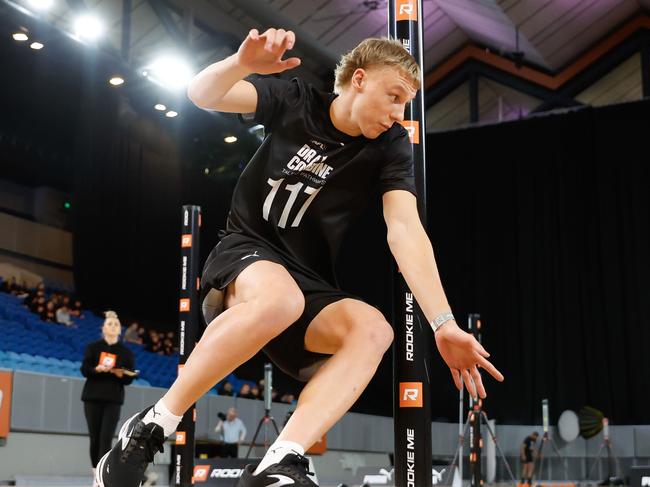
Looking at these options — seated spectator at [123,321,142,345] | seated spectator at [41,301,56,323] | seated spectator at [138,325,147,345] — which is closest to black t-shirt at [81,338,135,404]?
seated spectator at [41,301,56,323]

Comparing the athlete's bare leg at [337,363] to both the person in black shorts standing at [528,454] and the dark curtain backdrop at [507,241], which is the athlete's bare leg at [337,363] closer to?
the dark curtain backdrop at [507,241]

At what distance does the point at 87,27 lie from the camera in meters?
14.6

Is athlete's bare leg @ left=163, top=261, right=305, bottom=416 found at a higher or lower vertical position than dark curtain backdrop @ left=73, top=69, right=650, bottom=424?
lower

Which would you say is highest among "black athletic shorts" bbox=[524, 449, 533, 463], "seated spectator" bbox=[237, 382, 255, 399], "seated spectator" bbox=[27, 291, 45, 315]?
"seated spectator" bbox=[27, 291, 45, 315]

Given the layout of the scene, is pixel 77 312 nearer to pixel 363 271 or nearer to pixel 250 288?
pixel 363 271

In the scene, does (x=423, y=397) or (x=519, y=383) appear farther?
(x=519, y=383)

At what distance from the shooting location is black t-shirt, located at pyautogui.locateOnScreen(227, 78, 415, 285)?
104 inches

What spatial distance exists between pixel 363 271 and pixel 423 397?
18390 mm

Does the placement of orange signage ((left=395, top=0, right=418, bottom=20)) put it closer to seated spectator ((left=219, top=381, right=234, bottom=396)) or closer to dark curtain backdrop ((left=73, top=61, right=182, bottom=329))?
seated spectator ((left=219, top=381, right=234, bottom=396))

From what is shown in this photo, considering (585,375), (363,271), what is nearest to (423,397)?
(585,375)

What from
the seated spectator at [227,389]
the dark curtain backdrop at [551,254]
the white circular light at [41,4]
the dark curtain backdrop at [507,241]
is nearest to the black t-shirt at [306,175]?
the seated spectator at [227,389]

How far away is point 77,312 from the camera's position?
15.0 metres

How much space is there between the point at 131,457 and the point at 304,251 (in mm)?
852

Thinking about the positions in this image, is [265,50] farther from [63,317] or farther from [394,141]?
[63,317]
